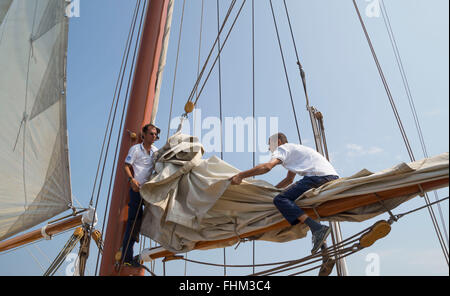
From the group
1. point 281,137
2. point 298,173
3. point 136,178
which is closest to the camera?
point 298,173

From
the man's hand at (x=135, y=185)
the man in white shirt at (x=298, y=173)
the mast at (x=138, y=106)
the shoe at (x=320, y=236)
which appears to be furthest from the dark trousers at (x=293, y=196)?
the mast at (x=138, y=106)

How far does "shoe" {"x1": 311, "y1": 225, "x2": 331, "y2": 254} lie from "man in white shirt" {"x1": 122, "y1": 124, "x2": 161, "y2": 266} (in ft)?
5.06

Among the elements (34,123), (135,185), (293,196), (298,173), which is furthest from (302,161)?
(34,123)

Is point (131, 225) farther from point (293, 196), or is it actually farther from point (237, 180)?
point (293, 196)

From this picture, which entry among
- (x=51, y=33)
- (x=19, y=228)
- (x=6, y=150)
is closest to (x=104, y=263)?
(x=19, y=228)

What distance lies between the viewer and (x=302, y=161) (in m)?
2.89

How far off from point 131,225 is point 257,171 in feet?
4.31

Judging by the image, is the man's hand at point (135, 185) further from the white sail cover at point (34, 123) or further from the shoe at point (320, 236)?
the white sail cover at point (34, 123)

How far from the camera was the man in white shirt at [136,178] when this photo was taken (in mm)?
3281

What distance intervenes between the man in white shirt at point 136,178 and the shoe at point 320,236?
1.54 metres

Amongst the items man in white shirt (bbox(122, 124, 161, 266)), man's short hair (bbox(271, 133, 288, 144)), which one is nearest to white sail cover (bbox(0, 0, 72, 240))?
man in white shirt (bbox(122, 124, 161, 266))

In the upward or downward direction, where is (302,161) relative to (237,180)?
upward

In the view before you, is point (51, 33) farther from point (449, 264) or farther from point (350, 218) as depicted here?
point (449, 264)
